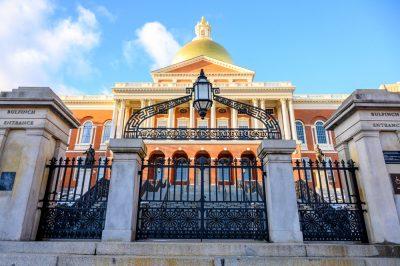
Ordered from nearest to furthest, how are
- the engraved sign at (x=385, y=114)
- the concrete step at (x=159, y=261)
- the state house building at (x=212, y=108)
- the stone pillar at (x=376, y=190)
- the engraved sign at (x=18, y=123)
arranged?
the concrete step at (x=159, y=261) → the stone pillar at (x=376, y=190) → the engraved sign at (x=18, y=123) → the engraved sign at (x=385, y=114) → the state house building at (x=212, y=108)

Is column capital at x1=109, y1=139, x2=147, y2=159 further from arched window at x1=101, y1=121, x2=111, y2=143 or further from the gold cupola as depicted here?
the gold cupola

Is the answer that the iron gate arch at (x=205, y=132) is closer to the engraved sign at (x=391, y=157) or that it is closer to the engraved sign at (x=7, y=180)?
the engraved sign at (x=391, y=157)

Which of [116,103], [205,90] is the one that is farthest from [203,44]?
[205,90]

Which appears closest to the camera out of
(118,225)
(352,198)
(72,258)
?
(72,258)

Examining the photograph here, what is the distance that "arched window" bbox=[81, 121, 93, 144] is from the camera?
1631 inches

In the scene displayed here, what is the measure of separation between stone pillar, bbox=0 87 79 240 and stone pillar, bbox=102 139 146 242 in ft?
4.61

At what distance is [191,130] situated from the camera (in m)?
6.49

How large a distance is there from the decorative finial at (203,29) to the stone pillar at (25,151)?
5340 centimetres

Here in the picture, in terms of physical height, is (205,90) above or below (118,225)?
above

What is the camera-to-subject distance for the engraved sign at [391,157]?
561 centimetres

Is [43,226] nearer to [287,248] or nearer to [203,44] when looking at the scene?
[287,248]

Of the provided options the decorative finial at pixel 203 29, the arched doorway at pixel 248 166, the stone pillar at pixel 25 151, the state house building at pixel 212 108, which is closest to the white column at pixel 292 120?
the state house building at pixel 212 108

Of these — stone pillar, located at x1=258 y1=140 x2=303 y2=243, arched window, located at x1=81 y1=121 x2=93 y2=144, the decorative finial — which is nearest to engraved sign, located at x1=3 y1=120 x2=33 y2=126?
stone pillar, located at x1=258 y1=140 x2=303 y2=243

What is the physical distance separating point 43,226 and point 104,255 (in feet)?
5.49
